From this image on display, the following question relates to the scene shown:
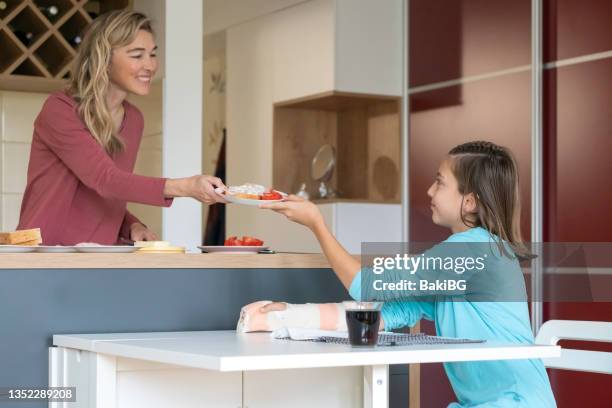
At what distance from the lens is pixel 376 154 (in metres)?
5.05

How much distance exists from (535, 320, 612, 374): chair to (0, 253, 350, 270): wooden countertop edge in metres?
0.58

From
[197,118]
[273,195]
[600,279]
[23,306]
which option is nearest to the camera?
[23,306]

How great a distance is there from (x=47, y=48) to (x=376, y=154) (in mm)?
1622

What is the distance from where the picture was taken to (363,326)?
175 centimetres

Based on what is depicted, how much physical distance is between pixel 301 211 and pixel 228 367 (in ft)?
2.48

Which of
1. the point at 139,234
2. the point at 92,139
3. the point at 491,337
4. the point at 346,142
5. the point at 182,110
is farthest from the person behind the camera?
the point at 346,142

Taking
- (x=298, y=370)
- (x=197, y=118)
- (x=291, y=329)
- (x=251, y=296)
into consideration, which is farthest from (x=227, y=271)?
(x=197, y=118)

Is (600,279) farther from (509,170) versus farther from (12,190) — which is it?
(12,190)

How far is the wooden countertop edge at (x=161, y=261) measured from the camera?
2.18 meters

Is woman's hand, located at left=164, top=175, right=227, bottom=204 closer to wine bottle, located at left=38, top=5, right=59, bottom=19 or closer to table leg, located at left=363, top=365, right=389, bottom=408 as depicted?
table leg, located at left=363, top=365, right=389, bottom=408

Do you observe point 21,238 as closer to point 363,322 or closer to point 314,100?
point 363,322

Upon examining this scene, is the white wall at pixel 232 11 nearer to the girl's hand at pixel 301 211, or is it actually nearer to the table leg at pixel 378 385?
the girl's hand at pixel 301 211

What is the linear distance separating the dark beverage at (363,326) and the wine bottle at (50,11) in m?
3.02

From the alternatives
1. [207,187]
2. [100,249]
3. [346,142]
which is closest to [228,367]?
[100,249]
